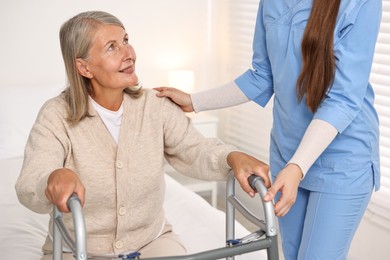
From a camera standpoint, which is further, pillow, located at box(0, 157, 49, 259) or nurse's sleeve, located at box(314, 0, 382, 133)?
pillow, located at box(0, 157, 49, 259)

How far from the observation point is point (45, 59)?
3576 mm

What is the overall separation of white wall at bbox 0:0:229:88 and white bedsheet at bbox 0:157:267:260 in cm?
84

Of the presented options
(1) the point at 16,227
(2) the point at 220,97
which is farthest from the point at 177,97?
(1) the point at 16,227

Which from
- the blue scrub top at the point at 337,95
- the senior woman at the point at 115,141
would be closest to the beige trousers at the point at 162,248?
the senior woman at the point at 115,141

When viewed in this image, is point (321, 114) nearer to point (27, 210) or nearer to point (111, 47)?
point (111, 47)

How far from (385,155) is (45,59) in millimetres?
2039

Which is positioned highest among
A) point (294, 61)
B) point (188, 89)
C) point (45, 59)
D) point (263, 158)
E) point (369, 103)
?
point (294, 61)

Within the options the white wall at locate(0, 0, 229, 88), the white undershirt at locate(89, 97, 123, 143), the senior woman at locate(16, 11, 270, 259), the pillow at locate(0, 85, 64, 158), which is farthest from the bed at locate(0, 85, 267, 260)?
the white undershirt at locate(89, 97, 123, 143)

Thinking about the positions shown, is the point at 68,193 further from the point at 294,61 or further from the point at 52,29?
the point at 52,29

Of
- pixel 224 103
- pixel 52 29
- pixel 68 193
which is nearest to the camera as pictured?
pixel 68 193

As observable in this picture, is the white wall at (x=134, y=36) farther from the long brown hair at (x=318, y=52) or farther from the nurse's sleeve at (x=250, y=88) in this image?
the long brown hair at (x=318, y=52)

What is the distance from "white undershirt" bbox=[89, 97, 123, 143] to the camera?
1.86 metres

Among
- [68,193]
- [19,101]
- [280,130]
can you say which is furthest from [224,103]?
[19,101]

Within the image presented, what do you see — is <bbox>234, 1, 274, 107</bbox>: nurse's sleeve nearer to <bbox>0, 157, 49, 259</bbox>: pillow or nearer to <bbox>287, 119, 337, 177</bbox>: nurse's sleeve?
<bbox>287, 119, 337, 177</bbox>: nurse's sleeve
